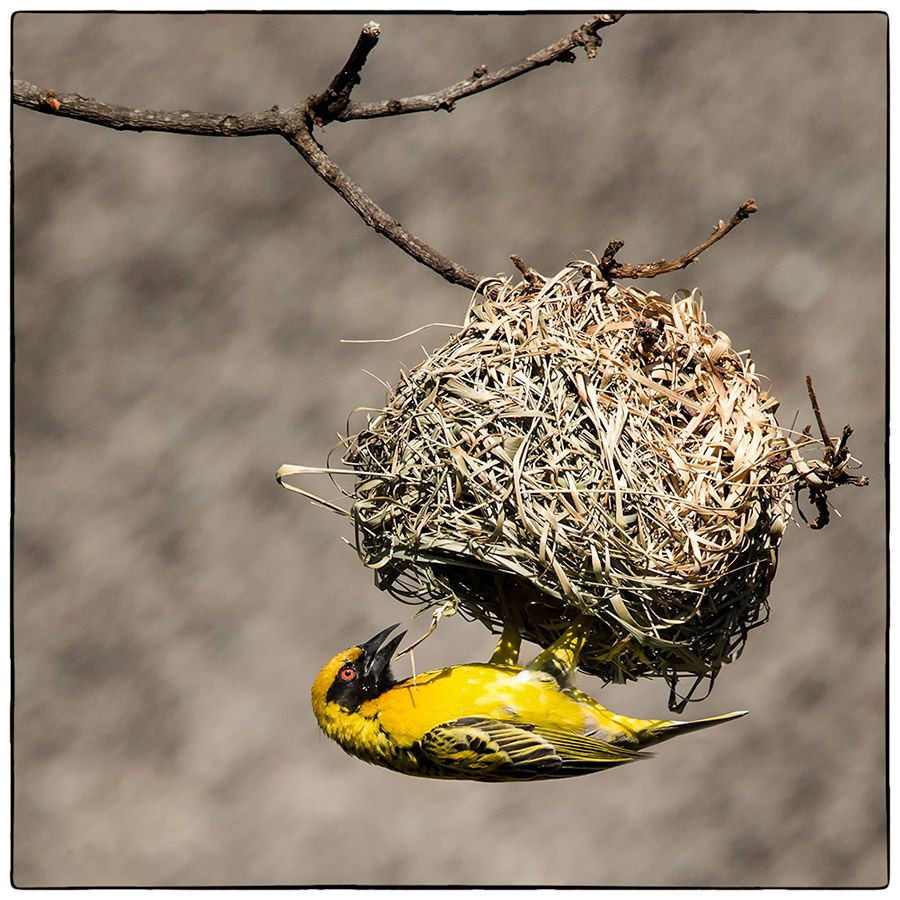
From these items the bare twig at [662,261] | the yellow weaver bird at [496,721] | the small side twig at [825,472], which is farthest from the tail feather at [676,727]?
the bare twig at [662,261]

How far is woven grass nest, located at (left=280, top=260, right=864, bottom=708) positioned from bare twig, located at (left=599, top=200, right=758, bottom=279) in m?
0.04

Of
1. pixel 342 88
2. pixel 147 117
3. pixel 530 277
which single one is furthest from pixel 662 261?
pixel 147 117

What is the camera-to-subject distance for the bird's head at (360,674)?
7.54 ft

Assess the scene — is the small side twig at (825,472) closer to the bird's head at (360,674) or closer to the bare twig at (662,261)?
the bare twig at (662,261)

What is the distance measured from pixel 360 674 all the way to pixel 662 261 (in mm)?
979

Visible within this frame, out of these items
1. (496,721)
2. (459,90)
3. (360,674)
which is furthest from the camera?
(459,90)

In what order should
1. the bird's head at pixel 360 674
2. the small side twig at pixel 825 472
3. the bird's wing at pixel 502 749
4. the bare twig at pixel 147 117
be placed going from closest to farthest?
the small side twig at pixel 825 472, the bird's wing at pixel 502 749, the bird's head at pixel 360 674, the bare twig at pixel 147 117

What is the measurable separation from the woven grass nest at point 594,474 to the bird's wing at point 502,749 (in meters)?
0.16

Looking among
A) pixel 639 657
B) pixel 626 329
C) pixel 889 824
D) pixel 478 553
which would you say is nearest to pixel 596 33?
pixel 626 329

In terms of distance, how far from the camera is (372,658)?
230 cm

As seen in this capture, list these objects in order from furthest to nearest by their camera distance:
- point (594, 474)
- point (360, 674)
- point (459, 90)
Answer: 1. point (459, 90)
2. point (360, 674)
3. point (594, 474)

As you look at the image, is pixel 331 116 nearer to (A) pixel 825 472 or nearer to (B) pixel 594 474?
(B) pixel 594 474

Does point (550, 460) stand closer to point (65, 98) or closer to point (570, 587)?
point (570, 587)

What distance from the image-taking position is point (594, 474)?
77.7 inches
